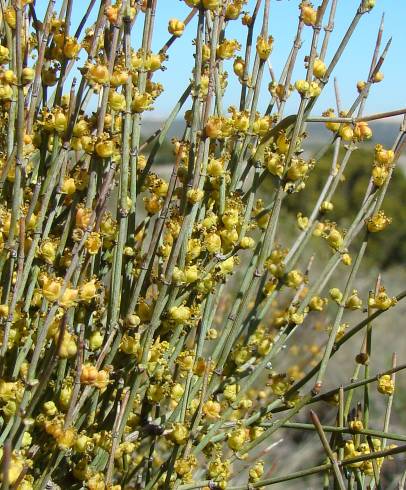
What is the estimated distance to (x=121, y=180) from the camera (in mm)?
904

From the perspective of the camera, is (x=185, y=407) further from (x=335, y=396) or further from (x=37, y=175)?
(x=37, y=175)

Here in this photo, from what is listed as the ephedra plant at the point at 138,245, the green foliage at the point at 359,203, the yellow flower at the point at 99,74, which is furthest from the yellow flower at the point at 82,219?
the green foliage at the point at 359,203

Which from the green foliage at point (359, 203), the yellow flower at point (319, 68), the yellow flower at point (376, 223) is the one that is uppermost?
the yellow flower at point (319, 68)

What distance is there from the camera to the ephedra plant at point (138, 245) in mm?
899

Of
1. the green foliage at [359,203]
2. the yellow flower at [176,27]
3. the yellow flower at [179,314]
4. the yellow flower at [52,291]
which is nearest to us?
the yellow flower at [52,291]

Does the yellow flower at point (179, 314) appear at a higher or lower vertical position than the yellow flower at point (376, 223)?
lower

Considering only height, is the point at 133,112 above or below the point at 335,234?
above

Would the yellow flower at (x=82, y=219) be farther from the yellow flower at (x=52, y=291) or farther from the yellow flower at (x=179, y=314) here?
the yellow flower at (x=179, y=314)

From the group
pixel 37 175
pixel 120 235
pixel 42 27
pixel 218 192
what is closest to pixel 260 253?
pixel 218 192

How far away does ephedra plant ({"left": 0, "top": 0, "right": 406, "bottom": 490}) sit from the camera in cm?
90

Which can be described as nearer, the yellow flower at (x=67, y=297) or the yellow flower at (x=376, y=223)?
the yellow flower at (x=67, y=297)

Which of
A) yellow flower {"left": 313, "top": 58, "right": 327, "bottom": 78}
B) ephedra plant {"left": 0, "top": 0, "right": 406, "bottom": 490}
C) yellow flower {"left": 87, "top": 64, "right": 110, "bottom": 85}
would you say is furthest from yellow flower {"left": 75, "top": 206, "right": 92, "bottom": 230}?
yellow flower {"left": 313, "top": 58, "right": 327, "bottom": 78}

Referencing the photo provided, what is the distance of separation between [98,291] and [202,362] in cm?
22

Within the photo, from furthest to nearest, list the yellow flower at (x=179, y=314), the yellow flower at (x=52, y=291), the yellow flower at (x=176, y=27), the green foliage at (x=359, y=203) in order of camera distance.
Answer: the green foliage at (x=359, y=203), the yellow flower at (x=176, y=27), the yellow flower at (x=179, y=314), the yellow flower at (x=52, y=291)
